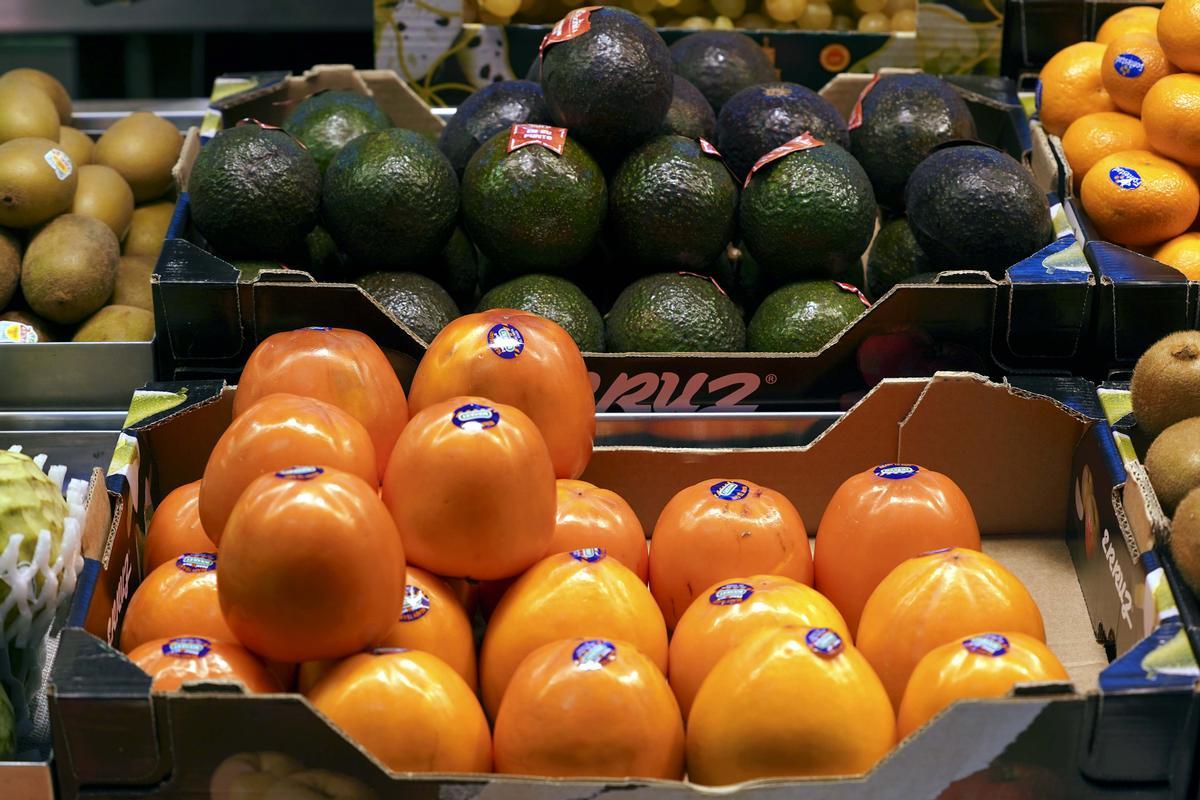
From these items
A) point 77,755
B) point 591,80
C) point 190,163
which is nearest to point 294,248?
point 190,163

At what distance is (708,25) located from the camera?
2836 mm

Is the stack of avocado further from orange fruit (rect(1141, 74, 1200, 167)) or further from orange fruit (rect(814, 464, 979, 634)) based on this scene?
orange fruit (rect(814, 464, 979, 634))

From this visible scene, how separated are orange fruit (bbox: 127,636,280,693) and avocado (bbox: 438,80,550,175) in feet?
3.67

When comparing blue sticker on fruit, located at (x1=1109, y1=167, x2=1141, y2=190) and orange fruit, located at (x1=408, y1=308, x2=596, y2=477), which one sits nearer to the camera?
orange fruit, located at (x1=408, y1=308, x2=596, y2=477)

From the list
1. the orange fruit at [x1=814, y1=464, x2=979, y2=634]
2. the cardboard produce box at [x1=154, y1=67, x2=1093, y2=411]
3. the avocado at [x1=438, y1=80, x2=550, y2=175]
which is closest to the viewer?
the orange fruit at [x1=814, y1=464, x2=979, y2=634]

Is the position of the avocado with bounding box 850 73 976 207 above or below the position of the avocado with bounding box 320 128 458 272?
above

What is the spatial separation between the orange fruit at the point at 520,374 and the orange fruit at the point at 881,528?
0.32 metres

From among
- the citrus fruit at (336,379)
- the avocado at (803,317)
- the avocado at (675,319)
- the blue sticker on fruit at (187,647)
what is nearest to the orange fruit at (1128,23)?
the avocado at (803,317)

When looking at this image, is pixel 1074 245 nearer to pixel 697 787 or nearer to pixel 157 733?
pixel 697 787

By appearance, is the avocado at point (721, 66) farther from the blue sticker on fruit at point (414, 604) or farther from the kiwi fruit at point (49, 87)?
the blue sticker on fruit at point (414, 604)

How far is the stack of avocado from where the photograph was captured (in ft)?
6.41

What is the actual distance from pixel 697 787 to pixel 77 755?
56cm

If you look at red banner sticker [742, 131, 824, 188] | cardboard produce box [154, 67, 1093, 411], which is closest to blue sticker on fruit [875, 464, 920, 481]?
cardboard produce box [154, 67, 1093, 411]

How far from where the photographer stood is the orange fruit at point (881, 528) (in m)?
1.43
